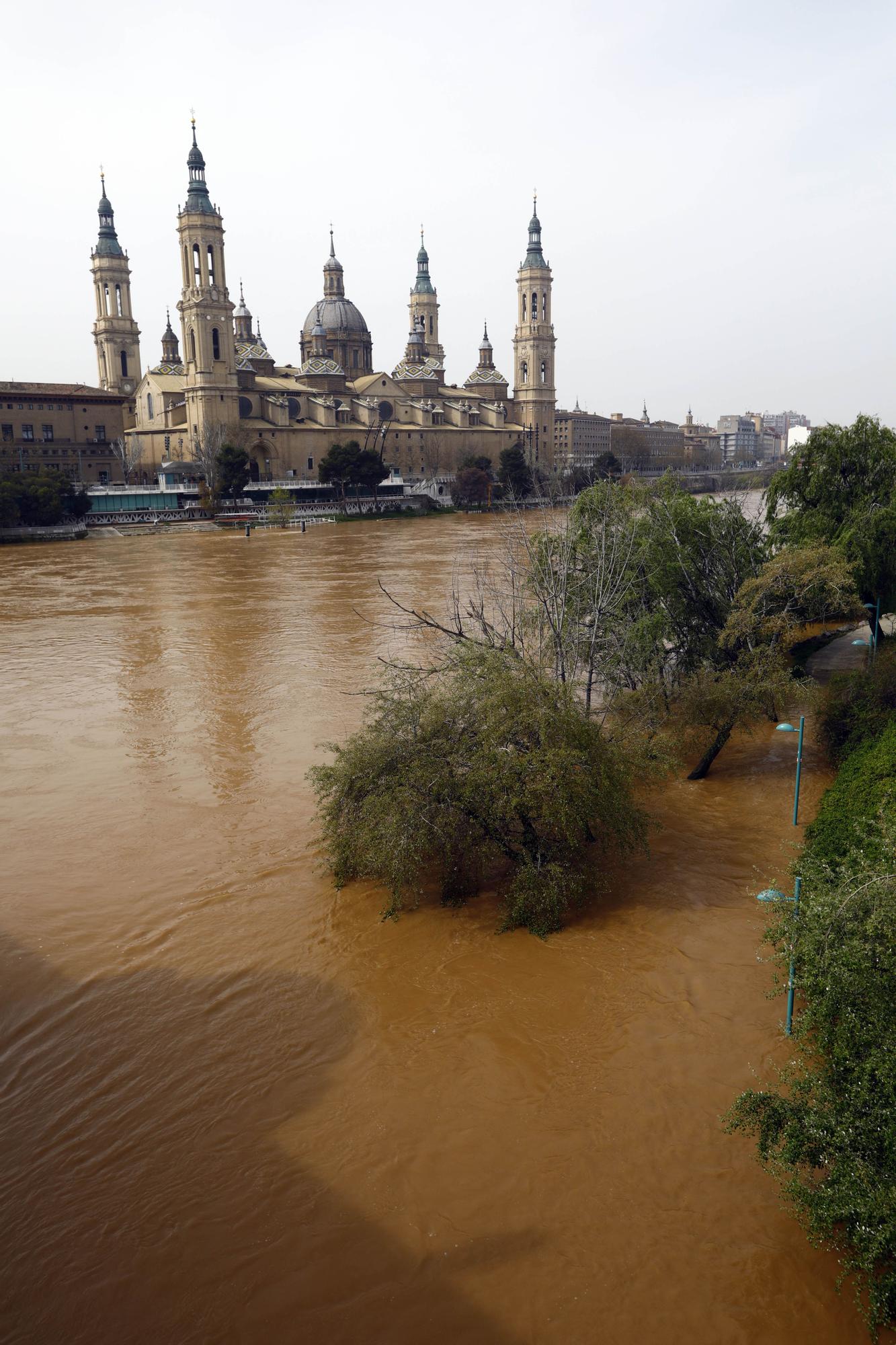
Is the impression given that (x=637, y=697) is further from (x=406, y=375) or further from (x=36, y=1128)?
(x=406, y=375)

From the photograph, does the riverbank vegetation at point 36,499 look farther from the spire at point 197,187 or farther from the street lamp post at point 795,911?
the street lamp post at point 795,911

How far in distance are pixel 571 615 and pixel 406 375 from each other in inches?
2809

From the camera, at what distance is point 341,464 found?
194 ft

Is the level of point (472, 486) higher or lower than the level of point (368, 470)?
lower

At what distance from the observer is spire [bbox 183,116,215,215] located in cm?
5784

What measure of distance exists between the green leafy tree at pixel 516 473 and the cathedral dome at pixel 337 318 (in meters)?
21.9

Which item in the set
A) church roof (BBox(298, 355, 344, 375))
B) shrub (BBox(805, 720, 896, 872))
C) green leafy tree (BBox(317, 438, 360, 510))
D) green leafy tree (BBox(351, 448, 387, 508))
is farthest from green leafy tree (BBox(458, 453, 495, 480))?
shrub (BBox(805, 720, 896, 872))

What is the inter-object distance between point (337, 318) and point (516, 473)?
2611cm

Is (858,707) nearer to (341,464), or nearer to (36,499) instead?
(36,499)

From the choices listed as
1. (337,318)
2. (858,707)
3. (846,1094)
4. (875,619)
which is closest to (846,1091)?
(846,1094)

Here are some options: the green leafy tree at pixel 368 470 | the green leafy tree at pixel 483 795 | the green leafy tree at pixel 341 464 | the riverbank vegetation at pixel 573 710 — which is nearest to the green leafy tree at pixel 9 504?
the green leafy tree at pixel 341 464

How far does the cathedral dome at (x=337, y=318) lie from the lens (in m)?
80.6

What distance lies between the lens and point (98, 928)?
10.0 metres

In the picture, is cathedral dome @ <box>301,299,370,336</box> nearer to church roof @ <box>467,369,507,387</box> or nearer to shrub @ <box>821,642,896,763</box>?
church roof @ <box>467,369,507,387</box>
